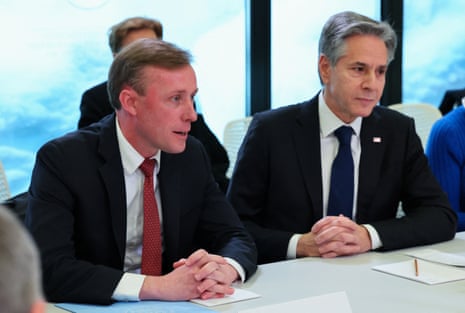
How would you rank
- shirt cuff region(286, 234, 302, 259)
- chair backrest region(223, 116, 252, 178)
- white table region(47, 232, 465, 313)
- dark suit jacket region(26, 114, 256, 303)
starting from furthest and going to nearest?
1. chair backrest region(223, 116, 252, 178)
2. shirt cuff region(286, 234, 302, 259)
3. dark suit jacket region(26, 114, 256, 303)
4. white table region(47, 232, 465, 313)

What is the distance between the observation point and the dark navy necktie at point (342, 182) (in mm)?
2873

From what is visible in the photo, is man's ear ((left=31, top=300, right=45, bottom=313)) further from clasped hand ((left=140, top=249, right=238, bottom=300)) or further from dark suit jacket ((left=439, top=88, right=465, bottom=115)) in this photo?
dark suit jacket ((left=439, top=88, right=465, bottom=115))

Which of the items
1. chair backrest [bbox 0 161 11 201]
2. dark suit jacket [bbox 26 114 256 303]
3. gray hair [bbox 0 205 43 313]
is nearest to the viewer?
gray hair [bbox 0 205 43 313]

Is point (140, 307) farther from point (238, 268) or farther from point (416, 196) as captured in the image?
point (416, 196)

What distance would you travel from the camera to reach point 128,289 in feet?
6.69

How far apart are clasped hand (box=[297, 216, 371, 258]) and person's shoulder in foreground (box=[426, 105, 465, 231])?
0.88 metres

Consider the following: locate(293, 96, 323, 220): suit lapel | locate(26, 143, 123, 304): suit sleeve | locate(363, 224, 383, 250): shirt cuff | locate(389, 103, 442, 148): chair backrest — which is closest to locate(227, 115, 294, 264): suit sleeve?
locate(293, 96, 323, 220): suit lapel

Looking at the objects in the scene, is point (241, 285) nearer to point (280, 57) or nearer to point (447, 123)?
point (447, 123)

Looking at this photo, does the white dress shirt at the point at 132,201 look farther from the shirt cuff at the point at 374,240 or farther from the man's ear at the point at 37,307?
the man's ear at the point at 37,307

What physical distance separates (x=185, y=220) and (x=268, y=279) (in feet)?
1.40

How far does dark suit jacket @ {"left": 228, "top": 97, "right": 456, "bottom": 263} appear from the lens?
114 inches

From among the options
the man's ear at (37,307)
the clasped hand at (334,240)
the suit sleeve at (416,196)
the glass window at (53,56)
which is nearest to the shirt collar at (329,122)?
the suit sleeve at (416,196)

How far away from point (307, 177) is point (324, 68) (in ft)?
1.45

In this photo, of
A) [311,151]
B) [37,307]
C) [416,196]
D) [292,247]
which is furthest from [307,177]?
[37,307]
